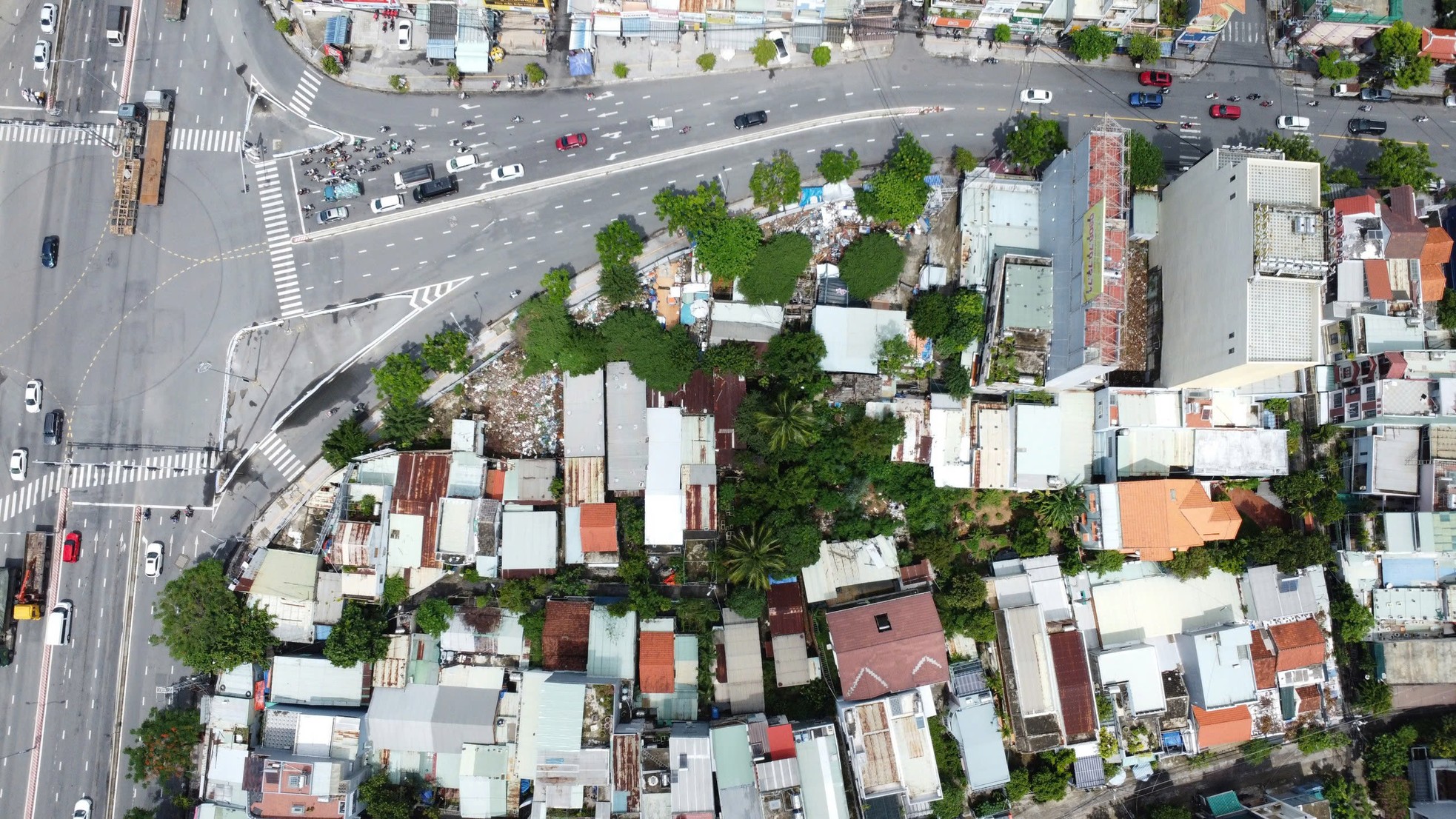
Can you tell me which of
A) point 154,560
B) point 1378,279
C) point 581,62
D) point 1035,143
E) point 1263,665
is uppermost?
point 581,62

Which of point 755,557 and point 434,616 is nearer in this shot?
point 755,557

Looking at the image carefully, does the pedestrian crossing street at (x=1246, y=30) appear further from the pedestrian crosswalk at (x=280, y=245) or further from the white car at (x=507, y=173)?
the pedestrian crosswalk at (x=280, y=245)

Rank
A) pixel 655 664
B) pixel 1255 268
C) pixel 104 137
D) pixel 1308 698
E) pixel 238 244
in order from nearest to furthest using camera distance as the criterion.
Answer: pixel 1255 268
pixel 655 664
pixel 1308 698
pixel 238 244
pixel 104 137

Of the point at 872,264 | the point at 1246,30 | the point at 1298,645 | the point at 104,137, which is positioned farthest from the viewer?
the point at 1246,30

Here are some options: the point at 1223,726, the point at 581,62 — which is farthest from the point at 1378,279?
the point at 581,62

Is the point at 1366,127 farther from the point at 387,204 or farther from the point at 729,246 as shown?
the point at 387,204

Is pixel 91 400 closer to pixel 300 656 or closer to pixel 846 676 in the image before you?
pixel 300 656
